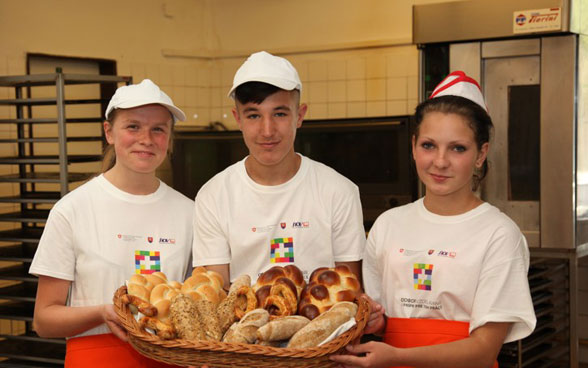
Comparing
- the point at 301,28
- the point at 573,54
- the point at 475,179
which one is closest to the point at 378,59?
the point at 301,28

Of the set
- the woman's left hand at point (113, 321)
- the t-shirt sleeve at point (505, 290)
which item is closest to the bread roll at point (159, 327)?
the woman's left hand at point (113, 321)

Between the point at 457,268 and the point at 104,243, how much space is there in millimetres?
938

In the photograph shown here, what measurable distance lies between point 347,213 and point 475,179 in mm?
365

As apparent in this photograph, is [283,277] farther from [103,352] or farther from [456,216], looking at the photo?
[103,352]

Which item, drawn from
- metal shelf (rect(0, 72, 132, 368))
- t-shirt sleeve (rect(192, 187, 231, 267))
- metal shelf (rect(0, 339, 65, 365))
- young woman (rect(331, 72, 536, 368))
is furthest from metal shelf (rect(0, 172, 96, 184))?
young woman (rect(331, 72, 536, 368))

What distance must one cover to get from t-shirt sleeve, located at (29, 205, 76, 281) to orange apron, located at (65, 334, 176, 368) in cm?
18

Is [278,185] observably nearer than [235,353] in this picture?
No

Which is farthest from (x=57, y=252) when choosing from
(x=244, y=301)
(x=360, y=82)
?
(x=360, y=82)

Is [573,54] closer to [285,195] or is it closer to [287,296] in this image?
[285,195]

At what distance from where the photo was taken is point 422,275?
5.59 feet

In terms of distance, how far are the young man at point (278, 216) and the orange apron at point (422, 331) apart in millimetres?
258

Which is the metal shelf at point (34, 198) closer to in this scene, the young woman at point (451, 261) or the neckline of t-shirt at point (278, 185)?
the neckline of t-shirt at point (278, 185)

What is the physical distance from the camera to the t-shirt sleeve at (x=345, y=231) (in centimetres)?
192

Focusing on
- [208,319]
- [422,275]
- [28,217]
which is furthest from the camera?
[28,217]
